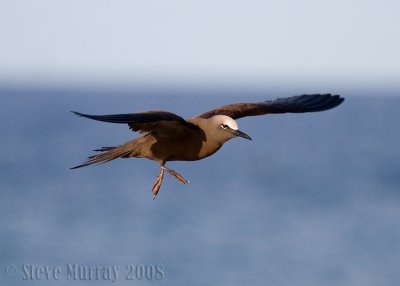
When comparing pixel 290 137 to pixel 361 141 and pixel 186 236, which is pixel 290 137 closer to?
pixel 361 141

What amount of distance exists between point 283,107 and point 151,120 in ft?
9.20

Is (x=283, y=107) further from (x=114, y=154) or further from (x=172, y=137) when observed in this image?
(x=114, y=154)

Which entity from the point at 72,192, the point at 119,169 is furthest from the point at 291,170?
the point at 72,192

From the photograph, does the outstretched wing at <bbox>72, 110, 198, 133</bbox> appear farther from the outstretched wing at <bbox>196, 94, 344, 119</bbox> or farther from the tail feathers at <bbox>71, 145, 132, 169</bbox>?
the outstretched wing at <bbox>196, 94, 344, 119</bbox>

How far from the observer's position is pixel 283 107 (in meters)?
17.5

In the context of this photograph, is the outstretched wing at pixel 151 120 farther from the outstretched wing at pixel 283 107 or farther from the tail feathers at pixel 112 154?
the outstretched wing at pixel 283 107

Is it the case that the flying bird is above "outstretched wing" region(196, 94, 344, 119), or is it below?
below

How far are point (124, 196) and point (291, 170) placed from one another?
16.8 meters

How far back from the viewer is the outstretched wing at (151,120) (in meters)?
15.0

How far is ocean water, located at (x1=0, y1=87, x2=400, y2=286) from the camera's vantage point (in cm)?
3769

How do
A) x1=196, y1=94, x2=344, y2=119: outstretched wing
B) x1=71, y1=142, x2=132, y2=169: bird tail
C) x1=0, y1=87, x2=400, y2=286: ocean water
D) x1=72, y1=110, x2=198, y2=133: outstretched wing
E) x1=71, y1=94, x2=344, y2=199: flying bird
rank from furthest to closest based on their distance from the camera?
x1=0, y1=87, x2=400, y2=286: ocean water → x1=196, y1=94, x2=344, y2=119: outstretched wing → x1=71, y1=142, x2=132, y2=169: bird tail → x1=71, y1=94, x2=344, y2=199: flying bird → x1=72, y1=110, x2=198, y2=133: outstretched wing

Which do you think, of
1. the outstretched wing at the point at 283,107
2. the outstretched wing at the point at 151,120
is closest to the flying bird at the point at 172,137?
the outstretched wing at the point at 151,120

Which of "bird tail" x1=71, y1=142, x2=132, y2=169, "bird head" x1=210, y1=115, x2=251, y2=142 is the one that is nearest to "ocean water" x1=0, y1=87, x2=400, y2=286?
"bird tail" x1=71, y1=142, x2=132, y2=169

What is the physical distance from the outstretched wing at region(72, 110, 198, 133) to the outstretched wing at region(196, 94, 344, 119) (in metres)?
1.25
